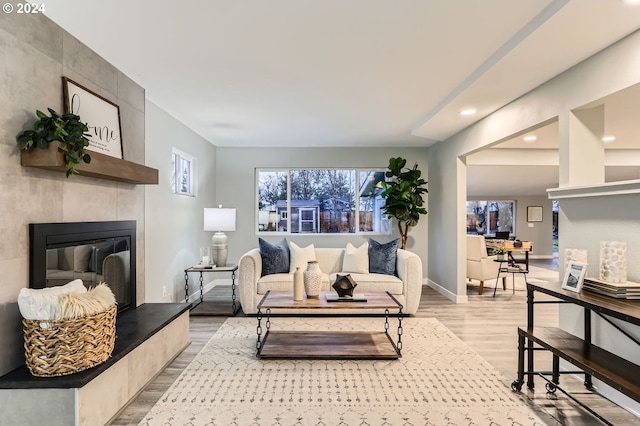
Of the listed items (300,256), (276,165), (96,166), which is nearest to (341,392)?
(96,166)

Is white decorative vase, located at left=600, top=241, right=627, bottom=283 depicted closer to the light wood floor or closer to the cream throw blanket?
the light wood floor

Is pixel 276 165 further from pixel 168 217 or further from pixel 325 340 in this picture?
pixel 325 340

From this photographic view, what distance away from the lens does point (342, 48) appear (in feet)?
9.05

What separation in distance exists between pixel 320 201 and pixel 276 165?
107cm

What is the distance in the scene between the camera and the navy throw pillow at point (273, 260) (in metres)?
4.94

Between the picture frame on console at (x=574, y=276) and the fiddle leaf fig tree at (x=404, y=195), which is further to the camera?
the fiddle leaf fig tree at (x=404, y=195)

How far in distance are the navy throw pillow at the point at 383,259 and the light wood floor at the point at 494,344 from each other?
27.8 inches

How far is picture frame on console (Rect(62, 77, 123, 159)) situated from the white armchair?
535 centimetres

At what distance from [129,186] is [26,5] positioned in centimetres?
162

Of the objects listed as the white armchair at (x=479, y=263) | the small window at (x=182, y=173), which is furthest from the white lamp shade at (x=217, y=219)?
the white armchair at (x=479, y=263)

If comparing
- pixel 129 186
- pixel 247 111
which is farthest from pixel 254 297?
pixel 247 111

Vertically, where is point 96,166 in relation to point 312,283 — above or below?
above

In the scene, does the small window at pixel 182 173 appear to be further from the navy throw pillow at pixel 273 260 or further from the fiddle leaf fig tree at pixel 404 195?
the fiddle leaf fig tree at pixel 404 195

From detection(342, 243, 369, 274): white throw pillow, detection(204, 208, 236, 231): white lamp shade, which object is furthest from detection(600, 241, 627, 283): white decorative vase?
detection(204, 208, 236, 231): white lamp shade
